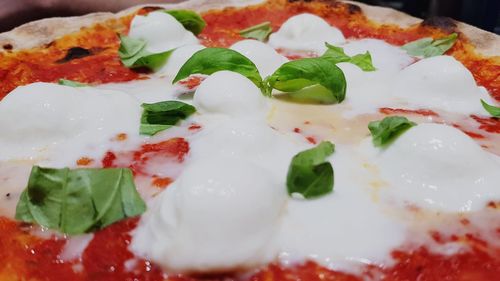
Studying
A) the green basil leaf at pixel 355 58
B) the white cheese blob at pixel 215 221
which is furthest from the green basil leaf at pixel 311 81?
the white cheese blob at pixel 215 221

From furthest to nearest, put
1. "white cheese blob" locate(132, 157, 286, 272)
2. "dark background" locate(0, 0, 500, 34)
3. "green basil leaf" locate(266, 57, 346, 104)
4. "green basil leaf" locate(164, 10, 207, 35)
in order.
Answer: "dark background" locate(0, 0, 500, 34), "green basil leaf" locate(164, 10, 207, 35), "green basil leaf" locate(266, 57, 346, 104), "white cheese blob" locate(132, 157, 286, 272)

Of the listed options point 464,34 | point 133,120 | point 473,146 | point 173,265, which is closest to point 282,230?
point 173,265

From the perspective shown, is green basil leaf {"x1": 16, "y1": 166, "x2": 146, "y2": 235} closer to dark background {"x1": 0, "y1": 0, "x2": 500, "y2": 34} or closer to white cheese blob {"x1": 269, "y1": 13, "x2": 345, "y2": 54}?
white cheese blob {"x1": 269, "y1": 13, "x2": 345, "y2": 54}

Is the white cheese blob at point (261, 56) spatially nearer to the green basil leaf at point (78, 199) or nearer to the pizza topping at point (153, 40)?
the pizza topping at point (153, 40)

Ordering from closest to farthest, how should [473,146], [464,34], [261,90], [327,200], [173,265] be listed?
[173,265] → [327,200] → [473,146] → [261,90] → [464,34]

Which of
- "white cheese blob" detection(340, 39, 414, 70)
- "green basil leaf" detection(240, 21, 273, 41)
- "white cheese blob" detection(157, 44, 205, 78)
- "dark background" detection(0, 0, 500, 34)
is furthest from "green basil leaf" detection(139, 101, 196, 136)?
"dark background" detection(0, 0, 500, 34)

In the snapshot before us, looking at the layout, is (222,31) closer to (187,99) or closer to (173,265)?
(187,99)

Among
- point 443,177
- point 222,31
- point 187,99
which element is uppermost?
point 443,177
